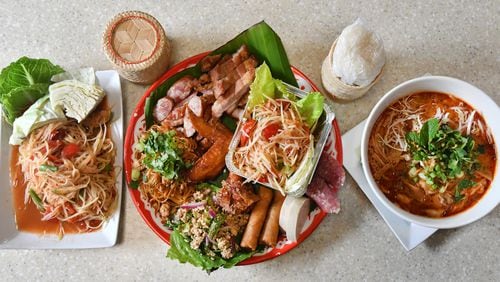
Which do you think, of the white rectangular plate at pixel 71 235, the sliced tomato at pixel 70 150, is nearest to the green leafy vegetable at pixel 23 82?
the white rectangular plate at pixel 71 235

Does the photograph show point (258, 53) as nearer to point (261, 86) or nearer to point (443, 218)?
point (261, 86)

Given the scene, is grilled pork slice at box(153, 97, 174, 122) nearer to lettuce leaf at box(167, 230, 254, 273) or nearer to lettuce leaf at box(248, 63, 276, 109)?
lettuce leaf at box(248, 63, 276, 109)

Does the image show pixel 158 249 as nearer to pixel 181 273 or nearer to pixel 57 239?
pixel 181 273

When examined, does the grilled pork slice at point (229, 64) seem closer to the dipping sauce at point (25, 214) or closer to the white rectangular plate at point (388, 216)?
the white rectangular plate at point (388, 216)

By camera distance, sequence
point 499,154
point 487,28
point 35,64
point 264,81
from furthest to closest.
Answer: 1. point 487,28
2. point 35,64
3. point 264,81
4. point 499,154

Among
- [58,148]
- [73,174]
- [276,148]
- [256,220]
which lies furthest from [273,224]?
[58,148]

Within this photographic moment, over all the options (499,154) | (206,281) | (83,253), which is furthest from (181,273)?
(499,154)
